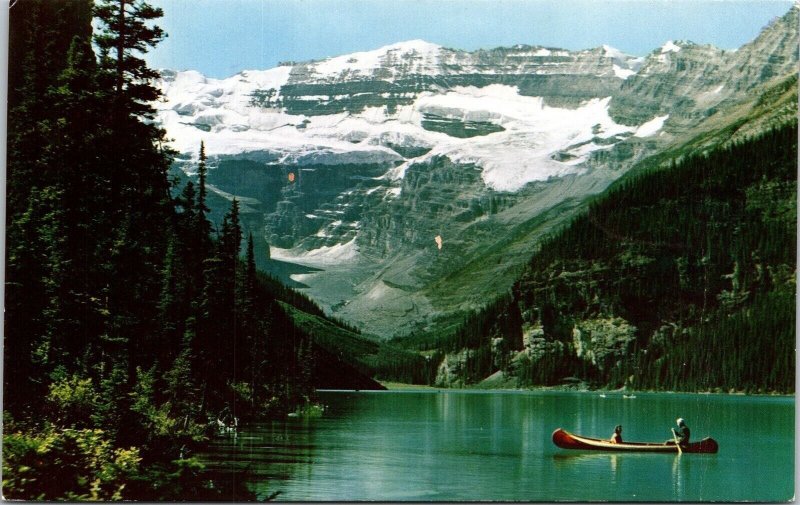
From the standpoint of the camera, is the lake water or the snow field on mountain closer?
the lake water

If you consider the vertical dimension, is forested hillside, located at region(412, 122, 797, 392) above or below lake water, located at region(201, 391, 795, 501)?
above

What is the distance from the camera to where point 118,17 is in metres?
23.1

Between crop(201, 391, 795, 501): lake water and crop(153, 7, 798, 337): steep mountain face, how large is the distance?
51.9ft

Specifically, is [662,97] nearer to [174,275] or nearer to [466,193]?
[466,193]

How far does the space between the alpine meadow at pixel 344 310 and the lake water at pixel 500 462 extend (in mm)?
168

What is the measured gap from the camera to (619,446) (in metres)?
30.5

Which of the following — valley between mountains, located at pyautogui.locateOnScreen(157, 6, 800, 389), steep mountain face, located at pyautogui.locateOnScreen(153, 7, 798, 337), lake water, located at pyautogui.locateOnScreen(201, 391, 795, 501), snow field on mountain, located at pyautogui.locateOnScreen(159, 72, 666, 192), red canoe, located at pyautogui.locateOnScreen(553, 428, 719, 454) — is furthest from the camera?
valley between mountains, located at pyautogui.locateOnScreen(157, 6, 800, 389)

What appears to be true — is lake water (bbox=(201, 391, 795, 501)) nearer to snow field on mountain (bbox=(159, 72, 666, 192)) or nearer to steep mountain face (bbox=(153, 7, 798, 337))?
steep mountain face (bbox=(153, 7, 798, 337))

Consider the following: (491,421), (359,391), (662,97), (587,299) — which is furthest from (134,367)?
(662,97)

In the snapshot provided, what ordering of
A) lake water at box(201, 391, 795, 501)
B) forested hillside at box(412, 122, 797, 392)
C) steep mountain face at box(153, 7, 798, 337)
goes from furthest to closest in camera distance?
steep mountain face at box(153, 7, 798, 337) < forested hillside at box(412, 122, 797, 392) < lake water at box(201, 391, 795, 501)

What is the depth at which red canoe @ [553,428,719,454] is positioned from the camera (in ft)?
96.0

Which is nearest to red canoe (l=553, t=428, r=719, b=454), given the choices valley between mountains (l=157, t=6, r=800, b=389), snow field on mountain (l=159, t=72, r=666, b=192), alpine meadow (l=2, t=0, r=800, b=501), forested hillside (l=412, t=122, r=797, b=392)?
alpine meadow (l=2, t=0, r=800, b=501)

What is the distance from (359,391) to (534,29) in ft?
146

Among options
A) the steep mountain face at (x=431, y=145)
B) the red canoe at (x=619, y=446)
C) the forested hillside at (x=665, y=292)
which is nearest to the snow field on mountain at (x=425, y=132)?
the steep mountain face at (x=431, y=145)
